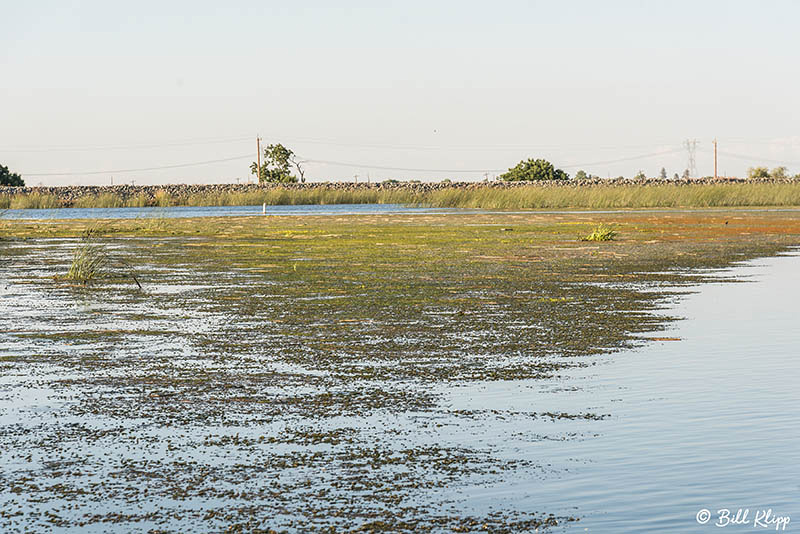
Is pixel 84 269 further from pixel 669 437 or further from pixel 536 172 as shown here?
pixel 536 172

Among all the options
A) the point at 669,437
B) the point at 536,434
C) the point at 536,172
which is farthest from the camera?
the point at 536,172

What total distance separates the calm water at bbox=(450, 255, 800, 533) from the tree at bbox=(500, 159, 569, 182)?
12602cm

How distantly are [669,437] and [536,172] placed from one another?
132m

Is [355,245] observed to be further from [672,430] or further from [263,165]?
[263,165]

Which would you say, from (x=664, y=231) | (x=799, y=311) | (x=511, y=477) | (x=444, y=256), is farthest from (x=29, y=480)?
(x=664, y=231)

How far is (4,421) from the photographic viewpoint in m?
8.43

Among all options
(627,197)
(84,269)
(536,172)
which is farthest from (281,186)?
(84,269)

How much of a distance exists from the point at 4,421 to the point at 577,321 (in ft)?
26.5

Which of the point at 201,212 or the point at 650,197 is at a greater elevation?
the point at 650,197

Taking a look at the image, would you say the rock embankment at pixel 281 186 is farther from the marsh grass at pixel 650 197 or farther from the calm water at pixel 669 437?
the calm water at pixel 669 437

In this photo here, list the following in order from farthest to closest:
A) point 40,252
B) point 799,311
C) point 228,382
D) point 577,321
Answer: point 40,252, point 799,311, point 577,321, point 228,382

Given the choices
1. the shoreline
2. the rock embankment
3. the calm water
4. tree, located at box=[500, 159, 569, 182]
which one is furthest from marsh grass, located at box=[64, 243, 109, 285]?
tree, located at box=[500, 159, 569, 182]

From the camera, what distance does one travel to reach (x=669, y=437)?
7750 millimetres

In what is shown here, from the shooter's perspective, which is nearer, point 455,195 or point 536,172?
point 455,195
